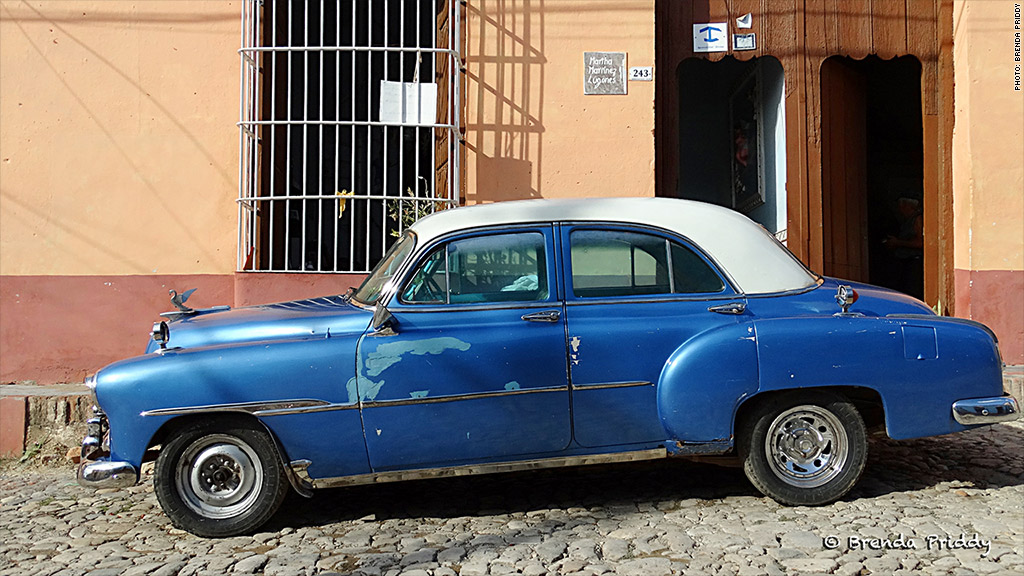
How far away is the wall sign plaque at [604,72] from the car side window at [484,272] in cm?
296

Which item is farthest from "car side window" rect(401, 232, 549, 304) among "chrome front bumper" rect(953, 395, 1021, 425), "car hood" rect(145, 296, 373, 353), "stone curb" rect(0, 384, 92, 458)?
"stone curb" rect(0, 384, 92, 458)

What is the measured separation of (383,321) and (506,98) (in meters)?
3.38

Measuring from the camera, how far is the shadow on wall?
6652 mm

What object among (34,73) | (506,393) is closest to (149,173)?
(34,73)

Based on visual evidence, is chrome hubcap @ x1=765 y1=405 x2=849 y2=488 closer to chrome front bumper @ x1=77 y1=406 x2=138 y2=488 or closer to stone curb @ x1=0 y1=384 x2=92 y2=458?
chrome front bumper @ x1=77 y1=406 x2=138 y2=488

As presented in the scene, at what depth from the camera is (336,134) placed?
6590 millimetres

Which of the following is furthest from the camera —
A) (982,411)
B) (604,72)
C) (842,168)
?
(842,168)

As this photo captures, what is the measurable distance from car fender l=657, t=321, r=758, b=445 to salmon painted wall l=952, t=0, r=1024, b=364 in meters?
3.65

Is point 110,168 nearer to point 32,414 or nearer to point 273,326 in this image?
point 32,414

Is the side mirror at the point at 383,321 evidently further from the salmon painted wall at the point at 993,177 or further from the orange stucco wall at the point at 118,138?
the salmon painted wall at the point at 993,177

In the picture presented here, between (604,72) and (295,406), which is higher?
(604,72)

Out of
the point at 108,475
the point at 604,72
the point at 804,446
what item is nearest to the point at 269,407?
the point at 108,475

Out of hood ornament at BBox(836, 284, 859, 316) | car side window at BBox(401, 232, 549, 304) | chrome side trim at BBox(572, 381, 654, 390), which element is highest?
car side window at BBox(401, 232, 549, 304)

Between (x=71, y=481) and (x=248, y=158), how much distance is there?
104 inches
